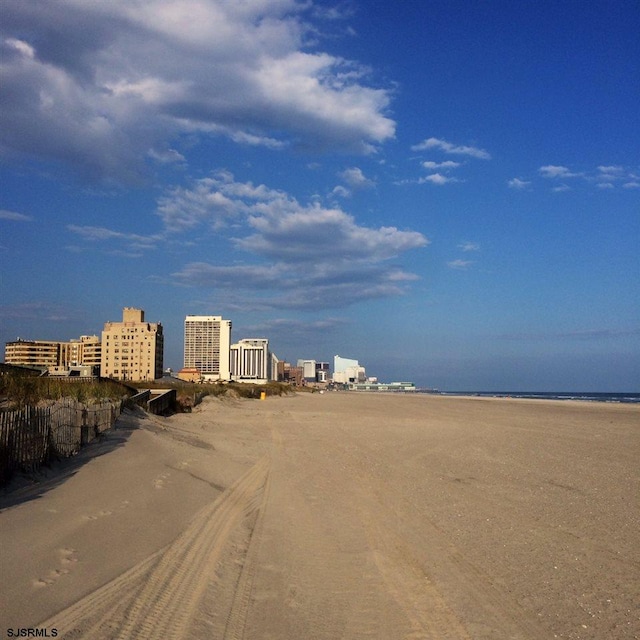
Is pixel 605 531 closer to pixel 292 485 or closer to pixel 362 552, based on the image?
pixel 362 552

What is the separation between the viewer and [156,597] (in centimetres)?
498

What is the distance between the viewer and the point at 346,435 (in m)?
22.3

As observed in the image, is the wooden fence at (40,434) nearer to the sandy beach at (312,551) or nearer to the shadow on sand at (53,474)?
the shadow on sand at (53,474)

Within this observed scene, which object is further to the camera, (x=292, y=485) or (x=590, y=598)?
(x=292, y=485)

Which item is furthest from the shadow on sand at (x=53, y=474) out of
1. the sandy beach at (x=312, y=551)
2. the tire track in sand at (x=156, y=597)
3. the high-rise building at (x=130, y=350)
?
the high-rise building at (x=130, y=350)

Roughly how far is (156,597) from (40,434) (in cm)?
566

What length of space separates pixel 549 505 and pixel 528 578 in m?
4.01

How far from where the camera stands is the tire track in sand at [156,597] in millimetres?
4297

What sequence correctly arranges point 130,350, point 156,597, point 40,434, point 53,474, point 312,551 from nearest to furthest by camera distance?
point 156,597 → point 312,551 → point 53,474 → point 40,434 → point 130,350

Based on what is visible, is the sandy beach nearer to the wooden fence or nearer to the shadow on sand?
the shadow on sand

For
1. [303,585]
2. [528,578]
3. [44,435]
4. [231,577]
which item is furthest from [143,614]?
[44,435]

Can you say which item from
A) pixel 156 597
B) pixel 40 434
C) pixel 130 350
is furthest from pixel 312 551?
pixel 130 350

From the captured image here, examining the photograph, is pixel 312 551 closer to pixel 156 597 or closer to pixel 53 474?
pixel 156 597

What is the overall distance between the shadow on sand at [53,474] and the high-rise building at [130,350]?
118018 millimetres
